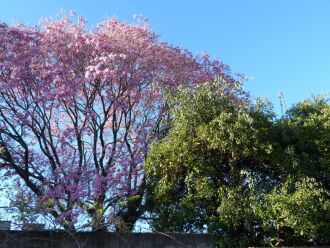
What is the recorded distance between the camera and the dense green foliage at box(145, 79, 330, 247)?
335 inches

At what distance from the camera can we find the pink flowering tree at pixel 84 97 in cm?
1185

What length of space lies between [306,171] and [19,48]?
8.00 m

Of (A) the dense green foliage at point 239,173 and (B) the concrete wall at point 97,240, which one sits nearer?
(B) the concrete wall at point 97,240

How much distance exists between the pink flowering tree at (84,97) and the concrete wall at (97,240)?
4.23 m

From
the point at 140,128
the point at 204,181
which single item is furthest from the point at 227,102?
the point at 140,128

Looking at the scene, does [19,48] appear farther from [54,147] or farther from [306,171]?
[306,171]

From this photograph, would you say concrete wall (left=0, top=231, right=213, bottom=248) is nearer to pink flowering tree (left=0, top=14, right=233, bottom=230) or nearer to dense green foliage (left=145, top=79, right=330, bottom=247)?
dense green foliage (left=145, top=79, right=330, bottom=247)

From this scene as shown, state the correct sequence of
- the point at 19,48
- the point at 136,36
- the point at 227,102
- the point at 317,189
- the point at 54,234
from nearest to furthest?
the point at 54,234 → the point at 317,189 → the point at 227,102 → the point at 19,48 → the point at 136,36

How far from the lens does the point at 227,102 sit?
9953 millimetres

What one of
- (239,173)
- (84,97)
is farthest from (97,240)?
(84,97)

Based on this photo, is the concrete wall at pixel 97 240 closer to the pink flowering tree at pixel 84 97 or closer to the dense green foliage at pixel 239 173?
the dense green foliage at pixel 239 173

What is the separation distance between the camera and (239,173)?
31.1 feet

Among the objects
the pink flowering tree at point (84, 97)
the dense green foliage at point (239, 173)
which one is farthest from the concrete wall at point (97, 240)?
the pink flowering tree at point (84, 97)

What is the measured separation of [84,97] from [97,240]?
6700mm
